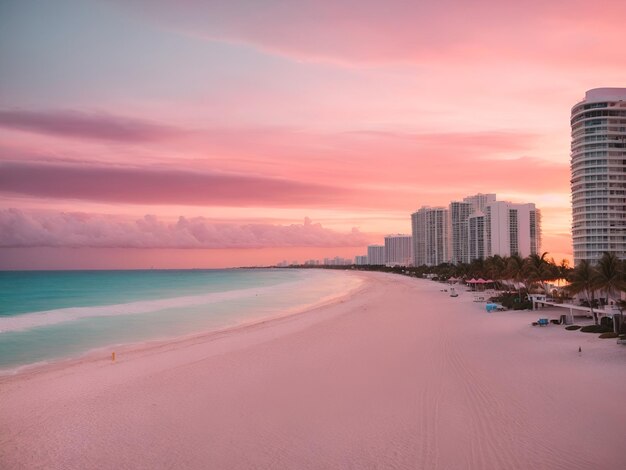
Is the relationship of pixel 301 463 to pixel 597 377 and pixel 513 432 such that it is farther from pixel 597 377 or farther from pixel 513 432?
pixel 597 377

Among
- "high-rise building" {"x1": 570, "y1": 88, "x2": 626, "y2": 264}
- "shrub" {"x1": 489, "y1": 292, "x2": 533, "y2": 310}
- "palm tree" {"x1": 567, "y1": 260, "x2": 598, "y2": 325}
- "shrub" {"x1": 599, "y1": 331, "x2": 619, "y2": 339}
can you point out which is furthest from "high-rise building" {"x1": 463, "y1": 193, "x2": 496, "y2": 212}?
"shrub" {"x1": 599, "y1": 331, "x2": 619, "y2": 339}

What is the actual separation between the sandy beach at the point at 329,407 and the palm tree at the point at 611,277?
13.2 ft

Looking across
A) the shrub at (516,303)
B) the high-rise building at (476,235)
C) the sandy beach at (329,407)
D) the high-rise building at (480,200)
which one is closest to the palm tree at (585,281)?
the sandy beach at (329,407)

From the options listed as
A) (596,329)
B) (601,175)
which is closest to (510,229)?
(601,175)

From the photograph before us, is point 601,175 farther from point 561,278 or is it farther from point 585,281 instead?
point 585,281

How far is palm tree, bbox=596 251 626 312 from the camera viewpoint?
89.1 feet

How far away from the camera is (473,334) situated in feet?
91.1

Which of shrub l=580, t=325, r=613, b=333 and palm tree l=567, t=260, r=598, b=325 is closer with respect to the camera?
shrub l=580, t=325, r=613, b=333

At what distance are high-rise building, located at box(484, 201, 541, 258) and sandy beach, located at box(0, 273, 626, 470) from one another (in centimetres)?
12663

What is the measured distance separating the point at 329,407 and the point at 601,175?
79.5m

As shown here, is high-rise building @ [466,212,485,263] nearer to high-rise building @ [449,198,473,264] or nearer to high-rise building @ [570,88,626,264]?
high-rise building @ [449,198,473,264]

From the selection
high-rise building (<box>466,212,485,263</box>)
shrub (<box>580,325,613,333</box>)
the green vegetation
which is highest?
high-rise building (<box>466,212,485,263</box>)

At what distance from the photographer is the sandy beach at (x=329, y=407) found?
1098 cm

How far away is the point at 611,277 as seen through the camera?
27422 mm
